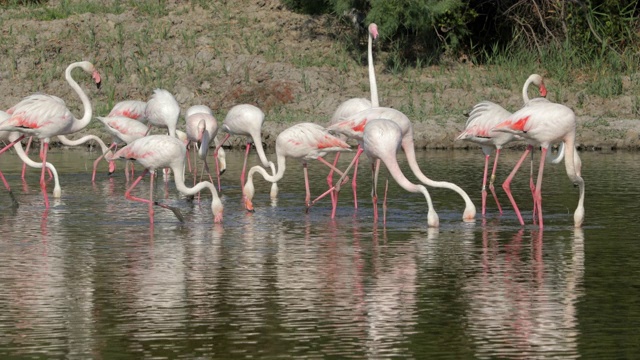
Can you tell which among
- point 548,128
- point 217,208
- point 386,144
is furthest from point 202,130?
point 548,128

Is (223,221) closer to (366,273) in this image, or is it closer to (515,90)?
(366,273)

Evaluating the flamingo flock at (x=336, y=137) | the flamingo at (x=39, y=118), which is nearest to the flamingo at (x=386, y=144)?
the flamingo flock at (x=336, y=137)

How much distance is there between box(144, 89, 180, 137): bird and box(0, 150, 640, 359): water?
2425 mm

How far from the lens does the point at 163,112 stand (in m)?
16.2

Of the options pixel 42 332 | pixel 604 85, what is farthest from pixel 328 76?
pixel 42 332

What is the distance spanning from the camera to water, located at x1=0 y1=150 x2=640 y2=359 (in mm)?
6949

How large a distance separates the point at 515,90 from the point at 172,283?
15.0m

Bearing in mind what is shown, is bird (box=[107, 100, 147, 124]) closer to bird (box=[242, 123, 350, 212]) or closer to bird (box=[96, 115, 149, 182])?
bird (box=[96, 115, 149, 182])

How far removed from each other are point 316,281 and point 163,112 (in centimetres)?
781

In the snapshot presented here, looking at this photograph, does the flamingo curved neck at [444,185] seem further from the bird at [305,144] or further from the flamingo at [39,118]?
the flamingo at [39,118]

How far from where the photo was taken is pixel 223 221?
39.8ft

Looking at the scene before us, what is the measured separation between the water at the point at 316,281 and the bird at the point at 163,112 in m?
2.42

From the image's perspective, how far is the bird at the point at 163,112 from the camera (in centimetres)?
1614

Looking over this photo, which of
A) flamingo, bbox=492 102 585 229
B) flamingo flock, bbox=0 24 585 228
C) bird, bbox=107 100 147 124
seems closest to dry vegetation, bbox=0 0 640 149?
bird, bbox=107 100 147 124
